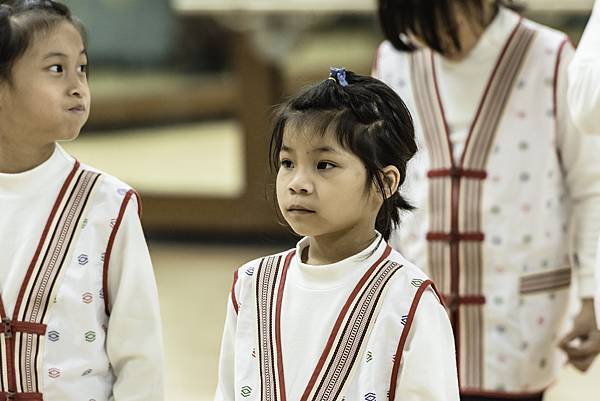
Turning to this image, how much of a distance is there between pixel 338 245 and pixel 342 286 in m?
0.07

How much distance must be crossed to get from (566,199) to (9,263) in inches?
44.5

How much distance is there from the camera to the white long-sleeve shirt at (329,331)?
1727 mm

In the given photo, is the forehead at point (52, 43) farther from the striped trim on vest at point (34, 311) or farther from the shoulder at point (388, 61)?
the shoulder at point (388, 61)

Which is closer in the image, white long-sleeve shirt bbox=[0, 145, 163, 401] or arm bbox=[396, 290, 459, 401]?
arm bbox=[396, 290, 459, 401]

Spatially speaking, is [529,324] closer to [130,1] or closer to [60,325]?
[60,325]

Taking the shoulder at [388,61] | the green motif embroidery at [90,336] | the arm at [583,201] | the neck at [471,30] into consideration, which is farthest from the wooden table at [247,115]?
the green motif embroidery at [90,336]

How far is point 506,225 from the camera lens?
2498 mm

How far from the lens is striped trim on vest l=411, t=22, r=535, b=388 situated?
251 centimetres

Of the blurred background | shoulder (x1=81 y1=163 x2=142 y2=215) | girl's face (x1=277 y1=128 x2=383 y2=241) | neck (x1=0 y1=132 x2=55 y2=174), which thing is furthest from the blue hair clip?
the blurred background

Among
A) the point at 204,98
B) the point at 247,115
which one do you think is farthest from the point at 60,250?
the point at 204,98

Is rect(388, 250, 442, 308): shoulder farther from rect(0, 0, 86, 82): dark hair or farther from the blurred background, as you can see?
the blurred background

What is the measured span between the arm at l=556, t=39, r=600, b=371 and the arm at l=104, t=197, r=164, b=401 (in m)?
0.86

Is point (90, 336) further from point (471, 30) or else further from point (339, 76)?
point (471, 30)

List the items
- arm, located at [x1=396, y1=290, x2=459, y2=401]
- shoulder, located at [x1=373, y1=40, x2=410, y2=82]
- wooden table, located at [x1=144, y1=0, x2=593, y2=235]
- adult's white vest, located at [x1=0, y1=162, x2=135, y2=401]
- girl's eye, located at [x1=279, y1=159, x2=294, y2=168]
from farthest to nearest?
1. wooden table, located at [x1=144, y1=0, x2=593, y2=235]
2. shoulder, located at [x1=373, y1=40, x2=410, y2=82]
3. adult's white vest, located at [x1=0, y1=162, x2=135, y2=401]
4. girl's eye, located at [x1=279, y1=159, x2=294, y2=168]
5. arm, located at [x1=396, y1=290, x2=459, y2=401]
